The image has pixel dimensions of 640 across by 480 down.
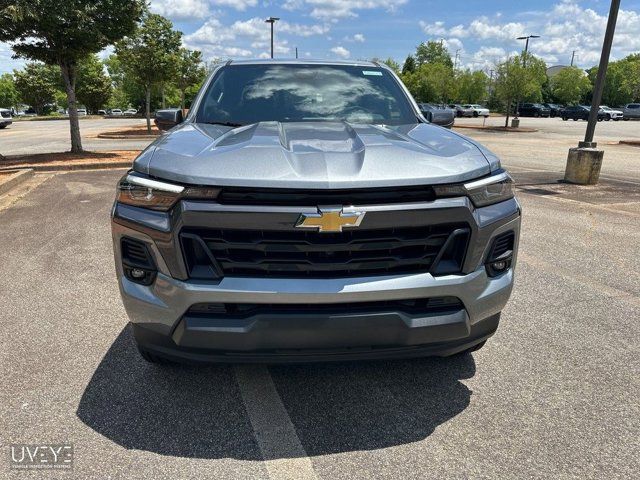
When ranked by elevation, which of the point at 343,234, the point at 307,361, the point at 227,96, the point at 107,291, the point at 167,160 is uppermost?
the point at 227,96

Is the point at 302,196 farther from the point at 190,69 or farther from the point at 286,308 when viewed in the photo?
the point at 190,69

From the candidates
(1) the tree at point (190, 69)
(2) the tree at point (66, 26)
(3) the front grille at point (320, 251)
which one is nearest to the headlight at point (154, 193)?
(3) the front grille at point (320, 251)

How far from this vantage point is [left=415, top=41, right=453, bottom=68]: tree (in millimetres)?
90188

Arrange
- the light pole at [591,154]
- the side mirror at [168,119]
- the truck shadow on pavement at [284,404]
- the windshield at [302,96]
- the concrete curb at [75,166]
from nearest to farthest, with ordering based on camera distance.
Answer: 1. the truck shadow on pavement at [284,404]
2. the windshield at [302,96]
3. the side mirror at [168,119]
4. the light pole at [591,154]
5. the concrete curb at [75,166]

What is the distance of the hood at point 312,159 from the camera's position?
220 centimetres

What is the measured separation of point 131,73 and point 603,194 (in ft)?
78.7

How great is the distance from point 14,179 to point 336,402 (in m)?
9.49

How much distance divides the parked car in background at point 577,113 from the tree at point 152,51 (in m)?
41.7

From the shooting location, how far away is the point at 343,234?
2.24 meters

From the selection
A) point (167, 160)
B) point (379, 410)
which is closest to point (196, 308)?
point (167, 160)

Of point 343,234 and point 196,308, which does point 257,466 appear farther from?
point 343,234

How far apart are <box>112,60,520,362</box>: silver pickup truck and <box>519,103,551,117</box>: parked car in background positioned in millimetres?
61542

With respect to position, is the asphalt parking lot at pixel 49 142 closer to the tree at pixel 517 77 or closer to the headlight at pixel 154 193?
the headlight at pixel 154 193

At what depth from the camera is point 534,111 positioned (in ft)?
189
